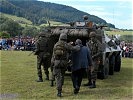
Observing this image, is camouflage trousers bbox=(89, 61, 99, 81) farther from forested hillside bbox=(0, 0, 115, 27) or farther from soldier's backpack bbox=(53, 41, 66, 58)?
forested hillside bbox=(0, 0, 115, 27)

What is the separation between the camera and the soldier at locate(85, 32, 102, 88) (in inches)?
549

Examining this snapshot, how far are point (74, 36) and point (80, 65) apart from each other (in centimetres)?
321

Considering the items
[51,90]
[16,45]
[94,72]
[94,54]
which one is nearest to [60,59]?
[51,90]

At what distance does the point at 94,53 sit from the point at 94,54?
79 mm

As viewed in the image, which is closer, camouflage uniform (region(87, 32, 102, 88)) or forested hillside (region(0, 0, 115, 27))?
camouflage uniform (region(87, 32, 102, 88))

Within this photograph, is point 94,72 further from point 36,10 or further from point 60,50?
point 36,10

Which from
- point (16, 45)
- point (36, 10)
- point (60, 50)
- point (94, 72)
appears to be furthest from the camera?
point (36, 10)

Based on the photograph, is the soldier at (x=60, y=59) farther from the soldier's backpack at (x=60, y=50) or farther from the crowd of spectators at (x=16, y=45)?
the crowd of spectators at (x=16, y=45)

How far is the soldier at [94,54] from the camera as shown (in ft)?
45.8

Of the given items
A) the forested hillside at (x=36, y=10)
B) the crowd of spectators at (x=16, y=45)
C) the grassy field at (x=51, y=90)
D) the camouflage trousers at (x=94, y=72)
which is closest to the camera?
the grassy field at (x=51, y=90)

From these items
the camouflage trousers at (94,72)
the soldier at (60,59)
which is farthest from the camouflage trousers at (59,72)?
the camouflage trousers at (94,72)

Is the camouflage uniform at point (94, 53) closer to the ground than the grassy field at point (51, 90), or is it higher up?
higher up

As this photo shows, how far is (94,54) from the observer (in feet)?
46.8

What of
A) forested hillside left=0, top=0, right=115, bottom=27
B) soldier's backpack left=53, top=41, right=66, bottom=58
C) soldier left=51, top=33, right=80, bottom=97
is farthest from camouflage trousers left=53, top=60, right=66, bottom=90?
forested hillside left=0, top=0, right=115, bottom=27
